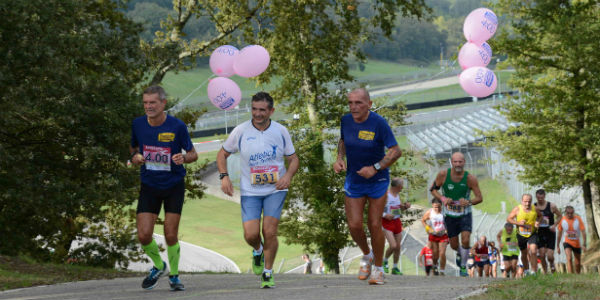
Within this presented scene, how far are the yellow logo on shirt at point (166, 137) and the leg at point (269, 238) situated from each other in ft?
3.83

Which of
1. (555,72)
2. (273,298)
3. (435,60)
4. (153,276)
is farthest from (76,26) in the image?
(435,60)

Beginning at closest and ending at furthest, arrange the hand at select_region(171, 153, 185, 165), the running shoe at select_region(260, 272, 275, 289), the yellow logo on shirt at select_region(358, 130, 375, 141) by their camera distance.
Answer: the hand at select_region(171, 153, 185, 165), the running shoe at select_region(260, 272, 275, 289), the yellow logo on shirt at select_region(358, 130, 375, 141)

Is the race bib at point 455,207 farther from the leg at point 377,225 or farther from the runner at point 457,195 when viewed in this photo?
the leg at point 377,225

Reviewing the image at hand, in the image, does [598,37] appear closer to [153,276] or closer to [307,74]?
[307,74]

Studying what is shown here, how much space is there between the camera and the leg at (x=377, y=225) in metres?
8.35

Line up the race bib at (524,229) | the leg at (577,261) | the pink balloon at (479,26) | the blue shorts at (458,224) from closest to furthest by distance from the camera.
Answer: the blue shorts at (458,224)
the race bib at (524,229)
the pink balloon at (479,26)
the leg at (577,261)

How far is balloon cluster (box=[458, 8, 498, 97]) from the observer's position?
14.8 m

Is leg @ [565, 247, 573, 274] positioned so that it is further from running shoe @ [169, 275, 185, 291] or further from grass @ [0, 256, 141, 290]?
running shoe @ [169, 275, 185, 291]

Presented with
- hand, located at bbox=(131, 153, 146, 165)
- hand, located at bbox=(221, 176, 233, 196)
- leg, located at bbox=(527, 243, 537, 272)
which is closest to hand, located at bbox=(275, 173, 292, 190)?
hand, located at bbox=(221, 176, 233, 196)

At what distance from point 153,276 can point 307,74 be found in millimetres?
21777

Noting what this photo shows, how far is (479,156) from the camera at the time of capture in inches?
1731

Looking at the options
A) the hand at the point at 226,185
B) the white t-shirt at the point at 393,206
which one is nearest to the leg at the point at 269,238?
the hand at the point at 226,185

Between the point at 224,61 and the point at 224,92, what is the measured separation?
579mm

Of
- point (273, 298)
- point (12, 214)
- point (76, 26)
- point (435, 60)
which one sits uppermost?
point (435, 60)
